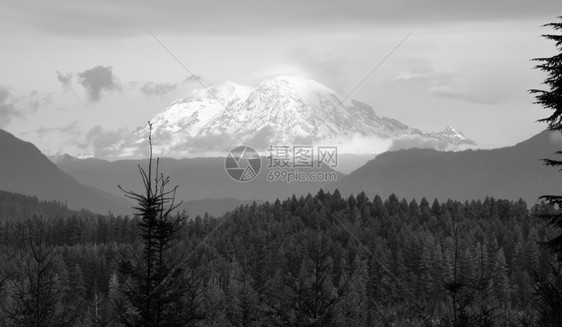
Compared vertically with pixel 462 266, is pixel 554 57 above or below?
above

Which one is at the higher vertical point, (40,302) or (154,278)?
(154,278)

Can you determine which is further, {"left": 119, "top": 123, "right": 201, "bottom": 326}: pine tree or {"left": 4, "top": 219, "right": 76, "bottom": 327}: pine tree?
{"left": 4, "top": 219, "right": 76, "bottom": 327}: pine tree

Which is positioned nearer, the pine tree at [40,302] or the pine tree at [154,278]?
the pine tree at [154,278]

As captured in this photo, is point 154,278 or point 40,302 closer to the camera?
point 154,278

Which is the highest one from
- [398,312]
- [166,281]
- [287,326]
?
[166,281]

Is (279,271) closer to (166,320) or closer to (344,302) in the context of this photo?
(344,302)

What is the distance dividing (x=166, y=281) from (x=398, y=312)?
138 meters

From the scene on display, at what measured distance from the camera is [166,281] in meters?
26.3

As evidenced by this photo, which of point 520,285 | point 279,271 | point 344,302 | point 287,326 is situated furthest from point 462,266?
point 287,326

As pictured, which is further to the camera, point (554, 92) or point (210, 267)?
point (210, 267)

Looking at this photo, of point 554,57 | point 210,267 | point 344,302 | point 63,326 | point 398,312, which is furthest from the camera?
point 210,267

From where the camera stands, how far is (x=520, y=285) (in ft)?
625

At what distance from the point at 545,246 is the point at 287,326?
12.8 m

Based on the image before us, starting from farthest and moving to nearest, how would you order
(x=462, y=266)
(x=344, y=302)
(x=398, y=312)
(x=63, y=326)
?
(x=462, y=266)
(x=398, y=312)
(x=344, y=302)
(x=63, y=326)
